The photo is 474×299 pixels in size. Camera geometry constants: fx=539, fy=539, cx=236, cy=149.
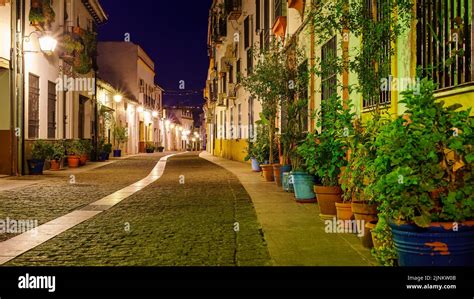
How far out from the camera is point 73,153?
21.9 m

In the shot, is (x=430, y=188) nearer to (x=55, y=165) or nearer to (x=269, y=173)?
(x=269, y=173)

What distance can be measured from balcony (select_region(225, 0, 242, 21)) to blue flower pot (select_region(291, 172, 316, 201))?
1917 cm

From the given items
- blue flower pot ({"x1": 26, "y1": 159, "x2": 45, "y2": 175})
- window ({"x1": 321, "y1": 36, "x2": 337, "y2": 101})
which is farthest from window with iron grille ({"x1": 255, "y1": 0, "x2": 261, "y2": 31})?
window ({"x1": 321, "y1": 36, "x2": 337, "y2": 101})

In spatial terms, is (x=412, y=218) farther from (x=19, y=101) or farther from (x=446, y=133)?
(x=19, y=101)

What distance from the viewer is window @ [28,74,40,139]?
58.2ft

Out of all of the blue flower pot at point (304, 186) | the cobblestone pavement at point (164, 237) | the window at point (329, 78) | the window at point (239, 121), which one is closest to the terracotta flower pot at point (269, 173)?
the window at point (329, 78)

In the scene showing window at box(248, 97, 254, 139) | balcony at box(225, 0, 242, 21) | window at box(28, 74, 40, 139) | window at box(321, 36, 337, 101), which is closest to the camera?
window at box(321, 36, 337, 101)

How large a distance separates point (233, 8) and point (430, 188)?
79.7ft

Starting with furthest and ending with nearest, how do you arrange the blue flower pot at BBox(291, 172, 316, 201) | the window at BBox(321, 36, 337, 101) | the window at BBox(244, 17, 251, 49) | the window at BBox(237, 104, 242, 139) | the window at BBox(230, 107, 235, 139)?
the window at BBox(230, 107, 235, 139)
the window at BBox(237, 104, 242, 139)
the window at BBox(244, 17, 251, 49)
the window at BBox(321, 36, 337, 101)
the blue flower pot at BBox(291, 172, 316, 201)

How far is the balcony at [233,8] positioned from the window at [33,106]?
1193cm

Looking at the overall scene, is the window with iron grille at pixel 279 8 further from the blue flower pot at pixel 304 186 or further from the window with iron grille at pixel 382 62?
the blue flower pot at pixel 304 186

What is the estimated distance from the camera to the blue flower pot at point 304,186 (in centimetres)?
946

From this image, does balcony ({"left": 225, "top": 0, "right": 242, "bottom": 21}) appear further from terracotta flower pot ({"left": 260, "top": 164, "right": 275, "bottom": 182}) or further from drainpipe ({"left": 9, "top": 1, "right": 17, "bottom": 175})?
terracotta flower pot ({"left": 260, "top": 164, "right": 275, "bottom": 182})

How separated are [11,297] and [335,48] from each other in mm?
8470
